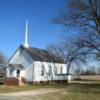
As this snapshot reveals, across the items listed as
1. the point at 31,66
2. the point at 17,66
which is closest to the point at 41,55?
the point at 31,66

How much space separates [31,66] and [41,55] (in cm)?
493

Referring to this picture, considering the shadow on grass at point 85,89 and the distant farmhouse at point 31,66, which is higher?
the distant farmhouse at point 31,66

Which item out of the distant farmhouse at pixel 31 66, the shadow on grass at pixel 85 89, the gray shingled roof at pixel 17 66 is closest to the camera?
the shadow on grass at pixel 85 89

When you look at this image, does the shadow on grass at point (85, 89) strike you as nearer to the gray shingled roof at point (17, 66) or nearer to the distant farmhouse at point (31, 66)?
the distant farmhouse at point (31, 66)

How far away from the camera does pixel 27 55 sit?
48.1 meters

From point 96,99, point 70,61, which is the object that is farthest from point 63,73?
point 96,99

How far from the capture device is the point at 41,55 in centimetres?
5197

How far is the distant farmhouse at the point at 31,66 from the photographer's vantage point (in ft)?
156

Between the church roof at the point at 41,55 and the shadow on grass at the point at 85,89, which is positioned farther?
the church roof at the point at 41,55

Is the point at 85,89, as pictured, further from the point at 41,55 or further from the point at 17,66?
the point at 41,55

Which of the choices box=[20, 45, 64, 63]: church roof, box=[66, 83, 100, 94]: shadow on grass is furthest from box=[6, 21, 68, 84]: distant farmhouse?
box=[66, 83, 100, 94]: shadow on grass

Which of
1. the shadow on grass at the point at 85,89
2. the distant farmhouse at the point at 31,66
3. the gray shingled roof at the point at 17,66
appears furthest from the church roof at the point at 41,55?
the shadow on grass at the point at 85,89

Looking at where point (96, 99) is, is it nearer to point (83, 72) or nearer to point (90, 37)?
point (90, 37)

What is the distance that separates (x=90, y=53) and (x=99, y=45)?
217cm
